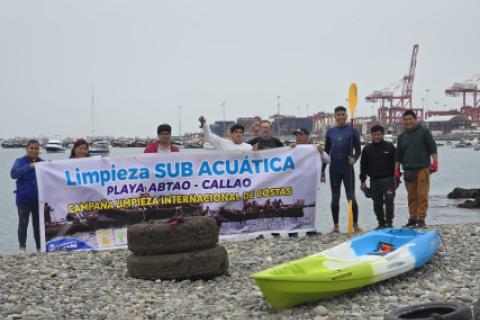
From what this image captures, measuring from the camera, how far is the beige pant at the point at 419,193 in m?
12.8

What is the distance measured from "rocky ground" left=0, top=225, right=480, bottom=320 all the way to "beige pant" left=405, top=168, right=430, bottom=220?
1.19 metres

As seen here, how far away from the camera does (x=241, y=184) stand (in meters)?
12.6

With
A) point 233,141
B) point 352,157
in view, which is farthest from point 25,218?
point 352,157

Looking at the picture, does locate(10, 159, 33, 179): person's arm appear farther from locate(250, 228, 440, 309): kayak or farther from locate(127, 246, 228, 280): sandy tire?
locate(250, 228, 440, 309): kayak

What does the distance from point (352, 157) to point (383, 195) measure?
1.11 metres

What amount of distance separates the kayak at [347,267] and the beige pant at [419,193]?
2570 mm

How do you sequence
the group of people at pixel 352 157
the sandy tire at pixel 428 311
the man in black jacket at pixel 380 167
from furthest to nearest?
the man in black jacket at pixel 380 167 → the group of people at pixel 352 157 → the sandy tire at pixel 428 311

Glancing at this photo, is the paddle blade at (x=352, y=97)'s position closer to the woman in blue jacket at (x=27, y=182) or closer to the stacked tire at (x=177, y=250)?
the stacked tire at (x=177, y=250)

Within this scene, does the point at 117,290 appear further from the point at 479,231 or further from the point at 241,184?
the point at 479,231

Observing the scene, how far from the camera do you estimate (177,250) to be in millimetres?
9984

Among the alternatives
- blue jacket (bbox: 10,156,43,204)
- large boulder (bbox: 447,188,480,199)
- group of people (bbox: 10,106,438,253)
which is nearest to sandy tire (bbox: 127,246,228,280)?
group of people (bbox: 10,106,438,253)

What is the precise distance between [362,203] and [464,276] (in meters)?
24.9

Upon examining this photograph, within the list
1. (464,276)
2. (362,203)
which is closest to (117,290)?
(464,276)

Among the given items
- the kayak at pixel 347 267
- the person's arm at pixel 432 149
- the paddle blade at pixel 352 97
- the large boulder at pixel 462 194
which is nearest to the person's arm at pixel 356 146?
the paddle blade at pixel 352 97
